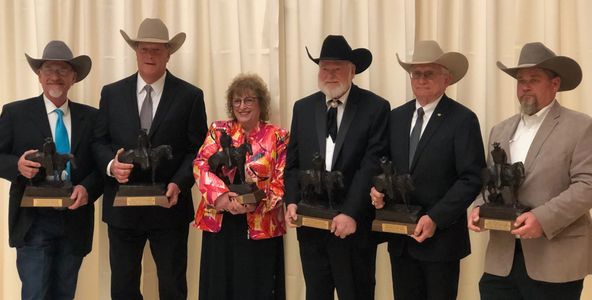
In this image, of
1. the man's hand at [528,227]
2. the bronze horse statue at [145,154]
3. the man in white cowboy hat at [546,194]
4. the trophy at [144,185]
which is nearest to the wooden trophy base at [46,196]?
the trophy at [144,185]

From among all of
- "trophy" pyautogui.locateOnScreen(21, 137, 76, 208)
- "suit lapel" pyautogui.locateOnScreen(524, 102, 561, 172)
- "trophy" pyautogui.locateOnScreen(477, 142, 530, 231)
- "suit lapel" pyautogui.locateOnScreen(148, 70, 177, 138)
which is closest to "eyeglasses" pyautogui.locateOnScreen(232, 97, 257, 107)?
"suit lapel" pyautogui.locateOnScreen(148, 70, 177, 138)

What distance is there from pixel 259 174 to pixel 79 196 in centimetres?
99

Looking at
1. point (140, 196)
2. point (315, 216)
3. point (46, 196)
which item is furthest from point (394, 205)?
point (46, 196)

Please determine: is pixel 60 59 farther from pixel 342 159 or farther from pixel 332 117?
pixel 342 159

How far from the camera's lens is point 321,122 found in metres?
3.28

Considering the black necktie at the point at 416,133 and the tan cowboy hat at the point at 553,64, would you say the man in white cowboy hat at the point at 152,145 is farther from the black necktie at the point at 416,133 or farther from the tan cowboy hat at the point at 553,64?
the tan cowboy hat at the point at 553,64

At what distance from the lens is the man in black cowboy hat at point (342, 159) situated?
10.4ft

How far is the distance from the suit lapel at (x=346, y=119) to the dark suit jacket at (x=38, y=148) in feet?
4.72

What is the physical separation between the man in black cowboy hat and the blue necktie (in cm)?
130

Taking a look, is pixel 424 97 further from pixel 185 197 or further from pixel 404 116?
pixel 185 197

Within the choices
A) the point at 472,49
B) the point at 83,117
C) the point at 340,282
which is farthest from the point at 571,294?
the point at 83,117

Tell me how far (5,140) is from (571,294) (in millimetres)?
3059

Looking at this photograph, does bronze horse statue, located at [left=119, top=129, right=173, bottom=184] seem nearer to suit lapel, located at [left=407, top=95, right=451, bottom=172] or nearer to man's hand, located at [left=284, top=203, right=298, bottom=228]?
man's hand, located at [left=284, top=203, right=298, bottom=228]

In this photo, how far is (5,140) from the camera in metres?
3.53
